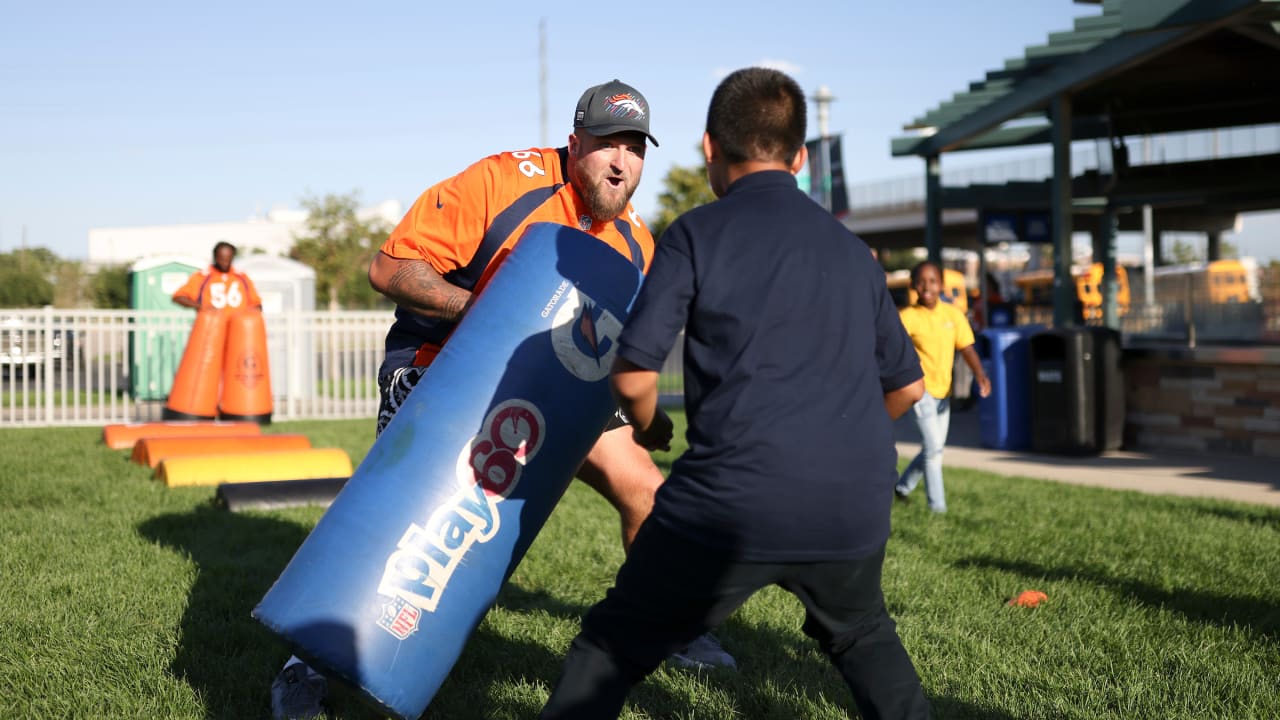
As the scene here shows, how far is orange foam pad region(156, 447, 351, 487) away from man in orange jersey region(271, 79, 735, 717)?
4592 millimetres

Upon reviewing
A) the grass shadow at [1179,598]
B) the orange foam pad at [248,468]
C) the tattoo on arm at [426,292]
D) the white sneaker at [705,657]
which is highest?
the tattoo on arm at [426,292]

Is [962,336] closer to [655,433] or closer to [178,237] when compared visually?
[655,433]

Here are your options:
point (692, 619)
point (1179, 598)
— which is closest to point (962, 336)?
point (1179, 598)

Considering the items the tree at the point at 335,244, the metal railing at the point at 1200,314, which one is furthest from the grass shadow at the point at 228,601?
the tree at the point at 335,244

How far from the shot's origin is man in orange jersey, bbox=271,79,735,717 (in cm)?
382

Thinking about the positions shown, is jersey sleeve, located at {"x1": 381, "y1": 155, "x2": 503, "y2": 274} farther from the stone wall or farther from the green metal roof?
the stone wall

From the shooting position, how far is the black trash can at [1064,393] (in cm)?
1142

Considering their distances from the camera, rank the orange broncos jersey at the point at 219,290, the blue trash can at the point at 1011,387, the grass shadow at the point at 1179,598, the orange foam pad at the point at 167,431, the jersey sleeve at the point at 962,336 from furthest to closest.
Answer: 1. the orange broncos jersey at the point at 219,290
2. the blue trash can at the point at 1011,387
3. the orange foam pad at the point at 167,431
4. the jersey sleeve at the point at 962,336
5. the grass shadow at the point at 1179,598

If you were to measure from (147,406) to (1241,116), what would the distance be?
1718cm

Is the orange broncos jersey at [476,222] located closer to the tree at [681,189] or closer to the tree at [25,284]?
the tree at [681,189]

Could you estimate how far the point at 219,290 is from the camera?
505 inches

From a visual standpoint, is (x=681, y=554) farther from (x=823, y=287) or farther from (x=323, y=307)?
(x=323, y=307)

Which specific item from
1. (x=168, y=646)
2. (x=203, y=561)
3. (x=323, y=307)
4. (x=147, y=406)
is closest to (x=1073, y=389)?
(x=203, y=561)

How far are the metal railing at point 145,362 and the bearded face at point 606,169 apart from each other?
1235 cm
